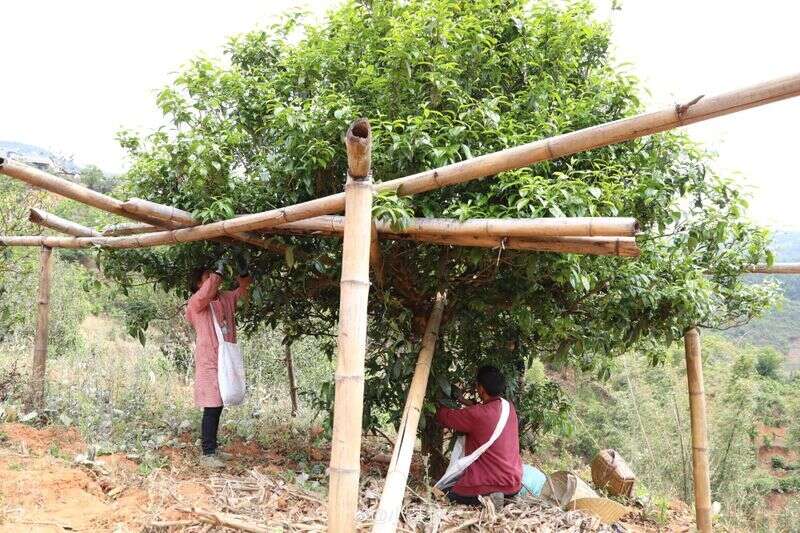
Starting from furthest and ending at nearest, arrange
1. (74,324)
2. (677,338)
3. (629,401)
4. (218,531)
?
(629,401), (74,324), (677,338), (218,531)

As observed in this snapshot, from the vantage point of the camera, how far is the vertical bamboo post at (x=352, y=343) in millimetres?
2834

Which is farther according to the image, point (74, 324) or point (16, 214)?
→ point (74, 324)

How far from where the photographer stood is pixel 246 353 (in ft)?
30.9

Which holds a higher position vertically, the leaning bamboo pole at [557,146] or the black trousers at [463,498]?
the leaning bamboo pole at [557,146]

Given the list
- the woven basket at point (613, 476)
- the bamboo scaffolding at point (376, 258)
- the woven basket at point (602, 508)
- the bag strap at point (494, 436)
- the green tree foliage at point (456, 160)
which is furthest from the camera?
the woven basket at point (613, 476)

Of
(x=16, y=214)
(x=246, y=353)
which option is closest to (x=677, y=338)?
(x=246, y=353)

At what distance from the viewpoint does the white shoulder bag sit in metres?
4.87

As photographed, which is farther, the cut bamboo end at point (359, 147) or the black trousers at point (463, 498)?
the black trousers at point (463, 498)

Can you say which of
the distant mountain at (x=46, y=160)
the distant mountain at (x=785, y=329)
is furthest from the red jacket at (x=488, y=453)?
the distant mountain at (x=785, y=329)

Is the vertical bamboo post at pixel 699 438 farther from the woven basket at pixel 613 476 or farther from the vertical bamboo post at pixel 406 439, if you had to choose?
the vertical bamboo post at pixel 406 439

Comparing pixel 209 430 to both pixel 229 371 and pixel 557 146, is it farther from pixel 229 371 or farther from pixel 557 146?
pixel 557 146

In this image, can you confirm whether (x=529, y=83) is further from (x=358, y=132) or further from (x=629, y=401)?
(x=629, y=401)

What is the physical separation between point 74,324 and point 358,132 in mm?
9777

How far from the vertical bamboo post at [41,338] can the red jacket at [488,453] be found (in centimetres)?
392
